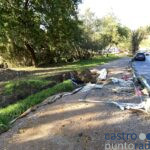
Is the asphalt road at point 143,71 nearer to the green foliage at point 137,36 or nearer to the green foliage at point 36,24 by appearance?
the green foliage at point 36,24

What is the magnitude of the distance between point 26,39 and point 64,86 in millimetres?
8789

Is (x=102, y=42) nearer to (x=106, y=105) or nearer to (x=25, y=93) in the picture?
(x=25, y=93)

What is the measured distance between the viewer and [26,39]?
648 inches

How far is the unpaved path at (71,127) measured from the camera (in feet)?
12.9

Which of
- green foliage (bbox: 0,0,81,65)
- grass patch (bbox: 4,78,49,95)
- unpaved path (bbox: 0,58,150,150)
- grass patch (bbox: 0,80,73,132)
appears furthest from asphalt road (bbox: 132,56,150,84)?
green foliage (bbox: 0,0,81,65)

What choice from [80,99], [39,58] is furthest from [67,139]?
[39,58]

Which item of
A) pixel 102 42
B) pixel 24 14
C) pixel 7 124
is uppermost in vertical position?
pixel 24 14
